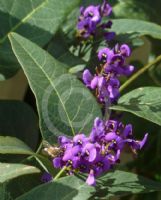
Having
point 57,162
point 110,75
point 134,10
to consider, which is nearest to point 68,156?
point 57,162

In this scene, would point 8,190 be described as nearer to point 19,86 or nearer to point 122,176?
point 122,176

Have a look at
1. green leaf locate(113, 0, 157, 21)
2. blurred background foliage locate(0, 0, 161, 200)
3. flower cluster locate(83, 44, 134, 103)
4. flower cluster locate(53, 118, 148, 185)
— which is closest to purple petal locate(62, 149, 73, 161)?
flower cluster locate(53, 118, 148, 185)

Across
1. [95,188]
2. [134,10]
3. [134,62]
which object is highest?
[134,10]

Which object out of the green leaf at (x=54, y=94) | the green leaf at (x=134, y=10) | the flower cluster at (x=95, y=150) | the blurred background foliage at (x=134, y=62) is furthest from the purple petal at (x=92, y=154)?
the green leaf at (x=134, y=10)

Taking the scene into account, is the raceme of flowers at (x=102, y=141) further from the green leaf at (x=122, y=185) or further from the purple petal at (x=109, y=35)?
the purple petal at (x=109, y=35)

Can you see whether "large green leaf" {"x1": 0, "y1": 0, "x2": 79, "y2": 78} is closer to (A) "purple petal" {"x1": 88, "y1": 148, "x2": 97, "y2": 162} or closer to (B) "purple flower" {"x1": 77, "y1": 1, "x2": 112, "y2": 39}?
(B) "purple flower" {"x1": 77, "y1": 1, "x2": 112, "y2": 39}

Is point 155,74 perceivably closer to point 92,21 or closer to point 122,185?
point 92,21
